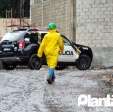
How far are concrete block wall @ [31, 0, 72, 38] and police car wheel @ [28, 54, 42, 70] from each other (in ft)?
23.9

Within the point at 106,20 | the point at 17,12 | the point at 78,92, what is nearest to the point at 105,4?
the point at 106,20

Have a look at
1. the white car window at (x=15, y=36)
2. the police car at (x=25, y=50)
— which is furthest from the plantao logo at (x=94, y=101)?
the white car window at (x=15, y=36)

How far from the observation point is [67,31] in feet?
108

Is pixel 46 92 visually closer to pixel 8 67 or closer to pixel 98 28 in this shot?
pixel 8 67

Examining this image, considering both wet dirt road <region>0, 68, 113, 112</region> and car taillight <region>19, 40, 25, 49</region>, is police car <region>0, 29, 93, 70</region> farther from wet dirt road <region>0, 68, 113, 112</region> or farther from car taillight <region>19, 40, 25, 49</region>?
wet dirt road <region>0, 68, 113, 112</region>

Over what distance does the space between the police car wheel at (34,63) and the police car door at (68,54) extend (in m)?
0.98

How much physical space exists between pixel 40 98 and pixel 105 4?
16661mm

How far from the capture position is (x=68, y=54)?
2569cm

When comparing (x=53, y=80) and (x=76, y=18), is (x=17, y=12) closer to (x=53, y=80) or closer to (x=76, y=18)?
(x=76, y=18)

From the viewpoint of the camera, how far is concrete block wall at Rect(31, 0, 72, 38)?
3269cm

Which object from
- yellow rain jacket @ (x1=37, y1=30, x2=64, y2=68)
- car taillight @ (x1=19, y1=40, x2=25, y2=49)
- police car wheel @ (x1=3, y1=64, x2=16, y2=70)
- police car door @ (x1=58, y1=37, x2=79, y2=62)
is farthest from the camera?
police car wheel @ (x1=3, y1=64, x2=16, y2=70)

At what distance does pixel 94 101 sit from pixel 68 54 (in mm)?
12165

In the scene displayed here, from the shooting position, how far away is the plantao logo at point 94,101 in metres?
13.0

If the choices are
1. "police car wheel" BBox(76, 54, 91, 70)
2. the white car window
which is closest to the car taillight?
the white car window
